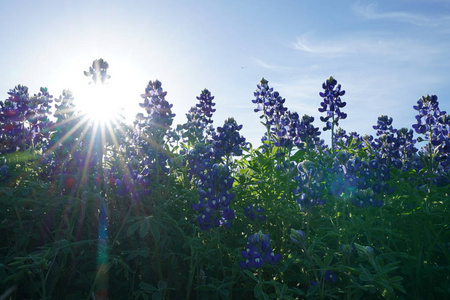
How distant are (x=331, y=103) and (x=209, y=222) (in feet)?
11.0

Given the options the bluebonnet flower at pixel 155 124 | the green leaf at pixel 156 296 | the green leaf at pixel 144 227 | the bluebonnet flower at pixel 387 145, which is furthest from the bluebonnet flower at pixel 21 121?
the bluebonnet flower at pixel 387 145

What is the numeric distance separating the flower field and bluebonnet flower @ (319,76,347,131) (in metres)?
0.02

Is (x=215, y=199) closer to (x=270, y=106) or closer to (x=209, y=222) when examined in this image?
(x=209, y=222)

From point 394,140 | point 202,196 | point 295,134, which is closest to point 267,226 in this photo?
point 202,196

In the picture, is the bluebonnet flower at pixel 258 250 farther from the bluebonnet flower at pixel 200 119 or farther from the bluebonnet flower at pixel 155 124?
the bluebonnet flower at pixel 200 119

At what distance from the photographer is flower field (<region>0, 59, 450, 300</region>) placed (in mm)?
3064

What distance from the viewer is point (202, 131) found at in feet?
23.9

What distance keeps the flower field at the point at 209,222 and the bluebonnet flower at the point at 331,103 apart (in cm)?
2

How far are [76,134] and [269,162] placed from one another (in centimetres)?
288

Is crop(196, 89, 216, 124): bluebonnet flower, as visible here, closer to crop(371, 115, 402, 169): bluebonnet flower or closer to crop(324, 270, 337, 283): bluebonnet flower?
crop(371, 115, 402, 169): bluebonnet flower

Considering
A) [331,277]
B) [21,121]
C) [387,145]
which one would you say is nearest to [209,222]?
[331,277]

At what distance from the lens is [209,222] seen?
3.31 m

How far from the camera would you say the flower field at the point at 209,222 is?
3064mm

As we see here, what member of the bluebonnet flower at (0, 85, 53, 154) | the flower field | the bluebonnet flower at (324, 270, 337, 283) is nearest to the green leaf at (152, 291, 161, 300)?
the flower field
